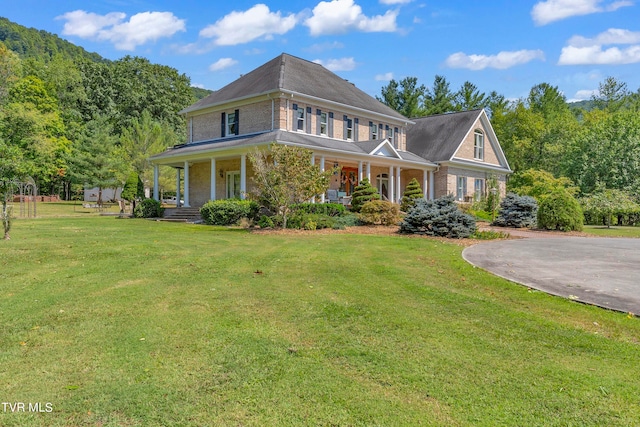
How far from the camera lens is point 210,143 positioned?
25.3 meters

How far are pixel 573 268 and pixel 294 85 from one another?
18.4m

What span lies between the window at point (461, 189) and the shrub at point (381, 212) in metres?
14.7

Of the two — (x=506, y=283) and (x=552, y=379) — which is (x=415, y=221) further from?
(x=552, y=379)

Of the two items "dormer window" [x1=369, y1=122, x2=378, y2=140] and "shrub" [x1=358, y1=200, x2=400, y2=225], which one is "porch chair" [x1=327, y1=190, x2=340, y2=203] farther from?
"dormer window" [x1=369, y1=122, x2=378, y2=140]

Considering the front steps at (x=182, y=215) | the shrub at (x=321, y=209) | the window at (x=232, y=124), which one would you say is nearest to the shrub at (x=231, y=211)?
the shrub at (x=321, y=209)

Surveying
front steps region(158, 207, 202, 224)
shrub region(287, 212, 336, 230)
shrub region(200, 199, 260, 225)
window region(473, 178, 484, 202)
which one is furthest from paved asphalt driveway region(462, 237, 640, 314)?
window region(473, 178, 484, 202)

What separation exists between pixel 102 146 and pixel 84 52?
53751 mm

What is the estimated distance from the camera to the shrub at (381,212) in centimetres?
1767

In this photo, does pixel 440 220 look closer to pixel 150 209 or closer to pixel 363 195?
pixel 363 195

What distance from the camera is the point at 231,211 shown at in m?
18.1

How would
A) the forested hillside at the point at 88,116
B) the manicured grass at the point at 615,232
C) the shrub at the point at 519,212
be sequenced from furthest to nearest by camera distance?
the forested hillside at the point at 88,116 < the shrub at the point at 519,212 < the manicured grass at the point at 615,232

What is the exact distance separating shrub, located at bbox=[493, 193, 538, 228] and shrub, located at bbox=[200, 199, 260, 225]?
11794mm

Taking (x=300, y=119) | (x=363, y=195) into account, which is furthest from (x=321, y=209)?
(x=300, y=119)

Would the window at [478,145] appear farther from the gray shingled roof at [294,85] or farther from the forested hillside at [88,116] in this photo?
the forested hillside at [88,116]
